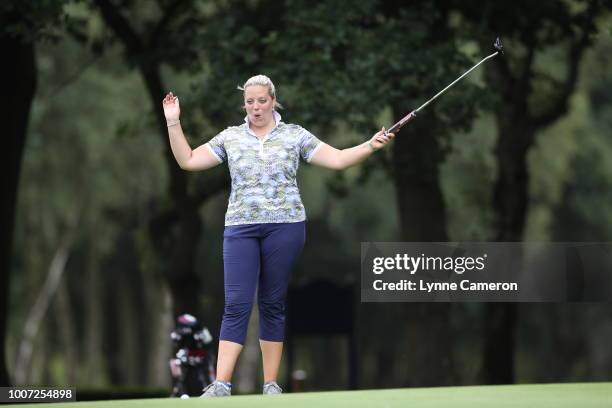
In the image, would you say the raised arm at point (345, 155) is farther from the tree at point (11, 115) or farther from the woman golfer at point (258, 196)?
the tree at point (11, 115)

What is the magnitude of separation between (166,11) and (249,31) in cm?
312

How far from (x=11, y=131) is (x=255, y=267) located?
35.6 feet

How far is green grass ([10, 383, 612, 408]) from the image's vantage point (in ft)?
26.8

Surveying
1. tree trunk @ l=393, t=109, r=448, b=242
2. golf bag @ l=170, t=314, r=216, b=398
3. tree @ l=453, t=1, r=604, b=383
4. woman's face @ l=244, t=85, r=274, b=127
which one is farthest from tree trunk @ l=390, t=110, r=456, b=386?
woman's face @ l=244, t=85, r=274, b=127

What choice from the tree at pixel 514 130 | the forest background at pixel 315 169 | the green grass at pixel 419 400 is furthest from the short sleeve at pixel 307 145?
the tree at pixel 514 130

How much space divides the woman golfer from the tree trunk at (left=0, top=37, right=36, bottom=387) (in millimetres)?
10133

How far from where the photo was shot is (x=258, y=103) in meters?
8.88

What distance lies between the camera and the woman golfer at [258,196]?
29.2 ft

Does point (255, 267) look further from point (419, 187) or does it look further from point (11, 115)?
point (419, 187)

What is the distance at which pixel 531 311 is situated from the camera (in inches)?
1672

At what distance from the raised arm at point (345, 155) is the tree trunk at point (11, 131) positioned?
10459 mm

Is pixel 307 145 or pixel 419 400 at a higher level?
pixel 307 145

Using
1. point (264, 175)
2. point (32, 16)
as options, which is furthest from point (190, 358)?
point (32, 16)

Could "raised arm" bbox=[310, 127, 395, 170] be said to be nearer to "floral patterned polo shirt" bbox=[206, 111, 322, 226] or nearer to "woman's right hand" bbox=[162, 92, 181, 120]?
"floral patterned polo shirt" bbox=[206, 111, 322, 226]
